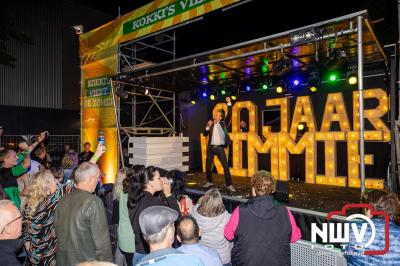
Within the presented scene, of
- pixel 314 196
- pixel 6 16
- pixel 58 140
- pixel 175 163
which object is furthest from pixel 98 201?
pixel 6 16

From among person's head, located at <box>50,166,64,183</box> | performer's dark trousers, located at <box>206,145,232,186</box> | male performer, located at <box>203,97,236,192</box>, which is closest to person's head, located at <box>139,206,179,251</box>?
person's head, located at <box>50,166,64,183</box>

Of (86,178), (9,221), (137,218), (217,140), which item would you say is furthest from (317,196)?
(9,221)

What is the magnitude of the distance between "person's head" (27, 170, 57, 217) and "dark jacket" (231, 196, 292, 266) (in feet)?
7.14

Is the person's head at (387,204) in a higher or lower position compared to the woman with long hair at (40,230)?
higher

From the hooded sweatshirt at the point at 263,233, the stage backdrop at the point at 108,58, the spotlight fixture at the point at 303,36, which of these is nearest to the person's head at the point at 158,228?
the hooded sweatshirt at the point at 263,233

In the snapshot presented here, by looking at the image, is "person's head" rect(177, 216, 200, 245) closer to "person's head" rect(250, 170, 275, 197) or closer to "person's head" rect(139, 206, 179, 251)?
"person's head" rect(139, 206, 179, 251)

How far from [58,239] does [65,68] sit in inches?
620

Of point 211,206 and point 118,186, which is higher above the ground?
point 118,186

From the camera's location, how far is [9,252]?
74.7 inches

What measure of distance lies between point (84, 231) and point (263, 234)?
1724mm

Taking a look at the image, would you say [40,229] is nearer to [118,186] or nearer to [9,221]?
[9,221]

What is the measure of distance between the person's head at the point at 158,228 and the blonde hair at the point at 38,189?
1834mm

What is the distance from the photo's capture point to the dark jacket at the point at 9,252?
1.83 m

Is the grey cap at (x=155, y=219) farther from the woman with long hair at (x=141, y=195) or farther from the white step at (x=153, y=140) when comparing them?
the white step at (x=153, y=140)
